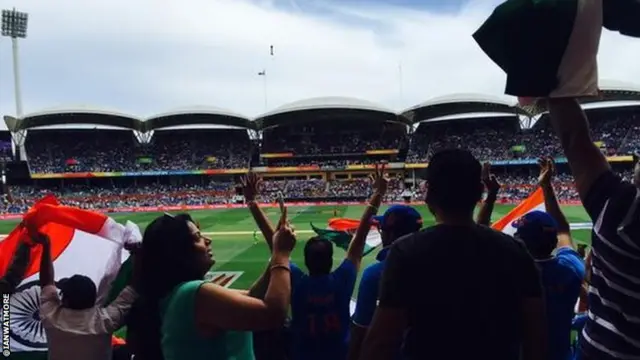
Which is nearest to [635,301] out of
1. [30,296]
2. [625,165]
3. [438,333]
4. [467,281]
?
[467,281]

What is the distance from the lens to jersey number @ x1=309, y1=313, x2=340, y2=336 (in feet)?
12.3

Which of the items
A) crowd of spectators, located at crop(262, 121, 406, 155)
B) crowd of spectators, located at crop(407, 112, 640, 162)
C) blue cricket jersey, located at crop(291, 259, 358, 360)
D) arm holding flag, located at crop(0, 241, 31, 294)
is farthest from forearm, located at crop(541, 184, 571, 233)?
crowd of spectators, located at crop(262, 121, 406, 155)

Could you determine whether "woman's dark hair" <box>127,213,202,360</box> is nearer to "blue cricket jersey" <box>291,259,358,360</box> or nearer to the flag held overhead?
"blue cricket jersey" <box>291,259,358,360</box>

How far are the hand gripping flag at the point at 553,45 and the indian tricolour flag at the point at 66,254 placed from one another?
337cm

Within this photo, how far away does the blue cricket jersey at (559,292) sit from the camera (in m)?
3.39

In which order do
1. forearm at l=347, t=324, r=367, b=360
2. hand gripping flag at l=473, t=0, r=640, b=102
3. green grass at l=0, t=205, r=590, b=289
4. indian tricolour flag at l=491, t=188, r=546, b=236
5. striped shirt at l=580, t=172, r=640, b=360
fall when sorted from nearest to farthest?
striped shirt at l=580, t=172, r=640, b=360
hand gripping flag at l=473, t=0, r=640, b=102
forearm at l=347, t=324, r=367, b=360
indian tricolour flag at l=491, t=188, r=546, b=236
green grass at l=0, t=205, r=590, b=289

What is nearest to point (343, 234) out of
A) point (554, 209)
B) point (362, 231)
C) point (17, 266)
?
point (362, 231)

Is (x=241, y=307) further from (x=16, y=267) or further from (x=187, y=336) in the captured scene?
(x=16, y=267)

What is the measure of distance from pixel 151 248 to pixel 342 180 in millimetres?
65080

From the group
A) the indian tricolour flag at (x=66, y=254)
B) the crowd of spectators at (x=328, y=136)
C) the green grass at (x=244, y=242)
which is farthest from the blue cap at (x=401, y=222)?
the crowd of spectators at (x=328, y=136)

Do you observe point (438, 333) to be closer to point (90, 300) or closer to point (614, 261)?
point (614, 261)

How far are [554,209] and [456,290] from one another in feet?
6.73

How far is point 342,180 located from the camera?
67562mm

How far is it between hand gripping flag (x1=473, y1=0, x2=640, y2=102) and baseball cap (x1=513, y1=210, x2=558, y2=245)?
1562 mm
